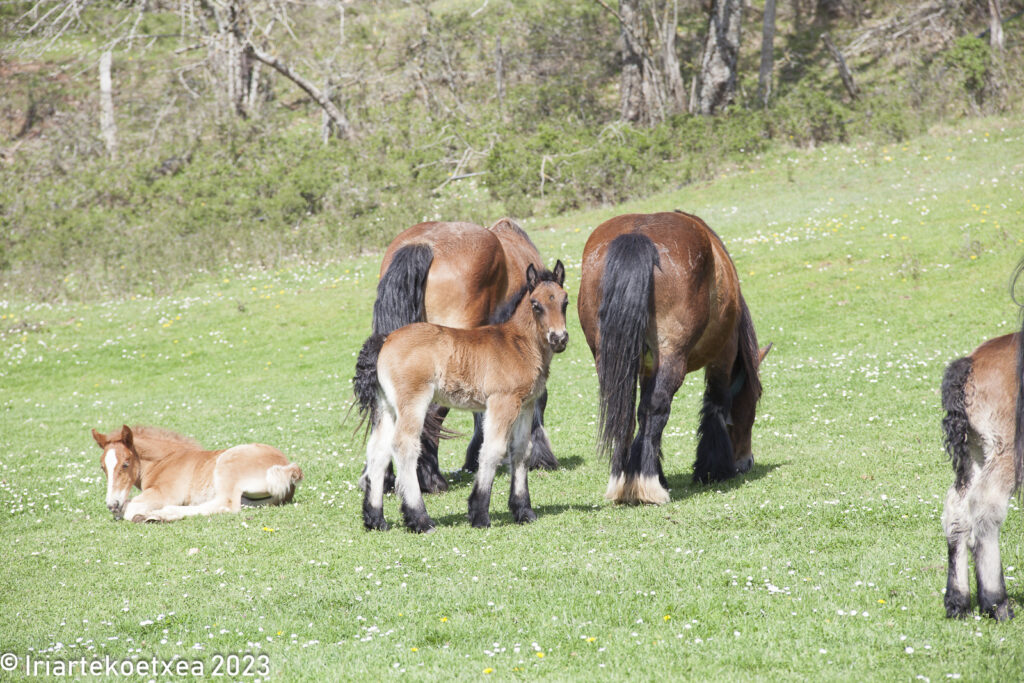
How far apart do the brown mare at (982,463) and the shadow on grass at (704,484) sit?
3449mm

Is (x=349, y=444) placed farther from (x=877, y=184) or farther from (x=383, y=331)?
(x=877, y=184)

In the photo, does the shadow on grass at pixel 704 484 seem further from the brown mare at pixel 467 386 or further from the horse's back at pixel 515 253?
the horse's back at pixel 515 253

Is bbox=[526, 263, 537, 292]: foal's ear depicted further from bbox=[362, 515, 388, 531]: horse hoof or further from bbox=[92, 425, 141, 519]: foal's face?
bbox=[92, 425, 141, 519]: foal's face

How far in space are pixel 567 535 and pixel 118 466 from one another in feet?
13.6

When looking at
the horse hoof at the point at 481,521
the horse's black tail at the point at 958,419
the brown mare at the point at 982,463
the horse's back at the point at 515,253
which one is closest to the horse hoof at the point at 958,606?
the brown mare at the point at 982,463

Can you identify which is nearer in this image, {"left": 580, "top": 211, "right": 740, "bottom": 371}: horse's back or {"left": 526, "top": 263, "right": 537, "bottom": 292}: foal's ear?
{"left": 526, "top": 263, "right": 537, "bottom": 292}: foal's ear

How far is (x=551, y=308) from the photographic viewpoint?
7.18 metres

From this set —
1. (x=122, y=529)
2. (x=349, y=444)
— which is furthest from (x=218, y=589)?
(x=349, y=444)

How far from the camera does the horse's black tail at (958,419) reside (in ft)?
16.3

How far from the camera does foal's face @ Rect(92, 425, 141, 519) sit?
839cm

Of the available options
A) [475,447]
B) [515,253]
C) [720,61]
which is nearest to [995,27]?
[720,61]

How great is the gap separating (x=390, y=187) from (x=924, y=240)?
50.5 feet

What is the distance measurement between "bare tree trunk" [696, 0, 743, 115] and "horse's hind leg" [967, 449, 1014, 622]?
2760 centimetres

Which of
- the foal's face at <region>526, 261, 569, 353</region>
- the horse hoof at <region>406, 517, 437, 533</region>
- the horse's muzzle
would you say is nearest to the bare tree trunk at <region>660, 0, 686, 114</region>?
the foal's face at <region>526, 261, 569, 353</region>
